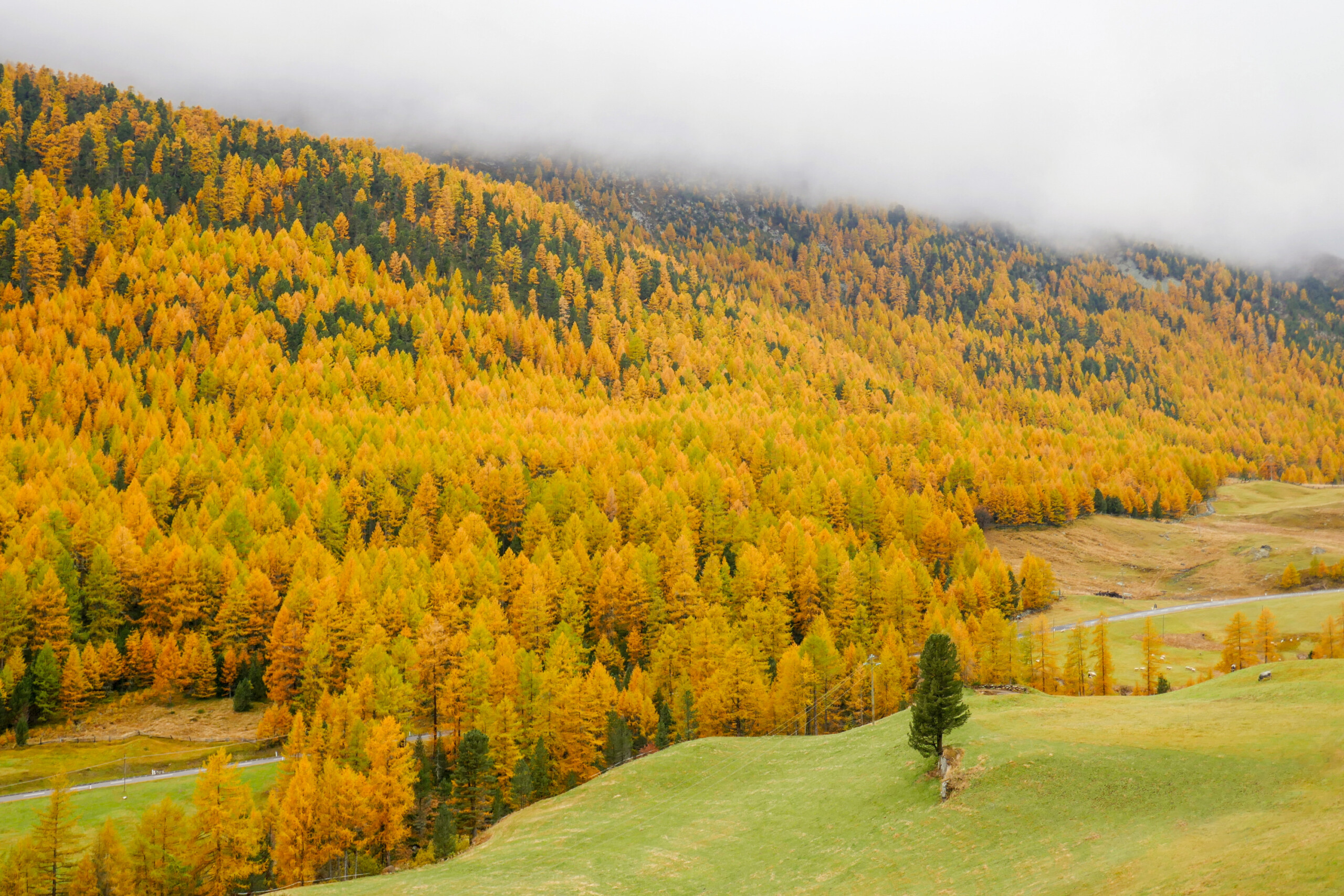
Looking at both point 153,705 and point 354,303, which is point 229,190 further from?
point 153,705

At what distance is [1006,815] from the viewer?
38.5 meters

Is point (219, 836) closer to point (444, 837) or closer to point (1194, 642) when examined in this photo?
Result: point (444, 837)

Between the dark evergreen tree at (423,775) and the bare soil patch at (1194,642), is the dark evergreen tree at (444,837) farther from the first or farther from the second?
the bare soil patch at (1194,642)

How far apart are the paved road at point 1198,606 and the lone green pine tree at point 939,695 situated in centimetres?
6724

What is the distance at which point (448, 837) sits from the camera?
181ft

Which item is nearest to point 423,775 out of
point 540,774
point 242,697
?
point 540,774

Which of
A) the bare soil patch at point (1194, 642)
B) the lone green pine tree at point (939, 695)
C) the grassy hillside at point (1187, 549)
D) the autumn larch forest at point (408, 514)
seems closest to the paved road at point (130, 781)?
the autumn larch forest at point (408, 514)

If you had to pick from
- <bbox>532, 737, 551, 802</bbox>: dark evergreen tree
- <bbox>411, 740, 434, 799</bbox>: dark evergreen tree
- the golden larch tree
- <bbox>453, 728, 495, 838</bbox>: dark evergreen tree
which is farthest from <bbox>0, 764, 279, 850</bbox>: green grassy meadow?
<bbox>532, 737, 551, 802</bbox>: dark evergreen tree

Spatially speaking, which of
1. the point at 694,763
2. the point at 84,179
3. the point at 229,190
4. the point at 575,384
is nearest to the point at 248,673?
the point at 694,763

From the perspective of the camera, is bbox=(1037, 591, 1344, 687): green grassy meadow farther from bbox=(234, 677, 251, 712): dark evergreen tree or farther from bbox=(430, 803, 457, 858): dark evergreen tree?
bbox=(234, 677, 251, 712): dark evergreen tree

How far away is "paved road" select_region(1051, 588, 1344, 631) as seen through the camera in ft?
355

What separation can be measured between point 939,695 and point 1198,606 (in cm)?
9257

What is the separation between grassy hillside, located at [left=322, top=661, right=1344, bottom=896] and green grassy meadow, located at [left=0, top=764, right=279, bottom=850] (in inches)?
1038

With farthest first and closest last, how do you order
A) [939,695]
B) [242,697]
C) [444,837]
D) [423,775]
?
[242,697], [423,775], [444,837], [939,695]
